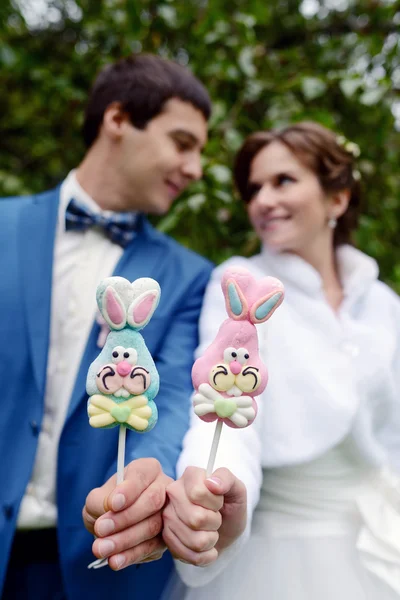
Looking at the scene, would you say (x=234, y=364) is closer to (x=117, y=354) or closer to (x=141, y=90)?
(x=117, y=354)

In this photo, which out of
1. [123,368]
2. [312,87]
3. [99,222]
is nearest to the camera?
[123,368]

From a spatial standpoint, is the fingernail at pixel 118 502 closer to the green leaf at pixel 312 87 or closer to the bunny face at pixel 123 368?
the bunny face at pixel 123 368

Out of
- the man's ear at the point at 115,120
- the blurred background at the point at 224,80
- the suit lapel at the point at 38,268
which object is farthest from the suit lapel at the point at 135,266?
the blurred background at the point at 224,80

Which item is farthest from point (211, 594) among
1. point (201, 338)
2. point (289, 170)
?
point (289, 170)

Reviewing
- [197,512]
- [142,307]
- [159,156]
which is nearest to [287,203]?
[159,156]

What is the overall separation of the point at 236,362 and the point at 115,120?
1.15 meters

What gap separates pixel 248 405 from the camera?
3.06ft

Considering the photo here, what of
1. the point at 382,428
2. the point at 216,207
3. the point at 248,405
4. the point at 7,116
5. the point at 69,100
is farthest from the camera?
the point at 7,116

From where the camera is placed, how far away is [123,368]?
91 cm

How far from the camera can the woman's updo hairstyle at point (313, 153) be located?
1.72 meters

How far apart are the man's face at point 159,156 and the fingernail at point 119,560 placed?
112cm

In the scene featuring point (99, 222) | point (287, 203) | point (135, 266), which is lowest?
point (135, 266)

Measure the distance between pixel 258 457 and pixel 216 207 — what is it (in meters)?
1.20

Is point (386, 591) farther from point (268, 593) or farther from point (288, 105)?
point (288, 105)
